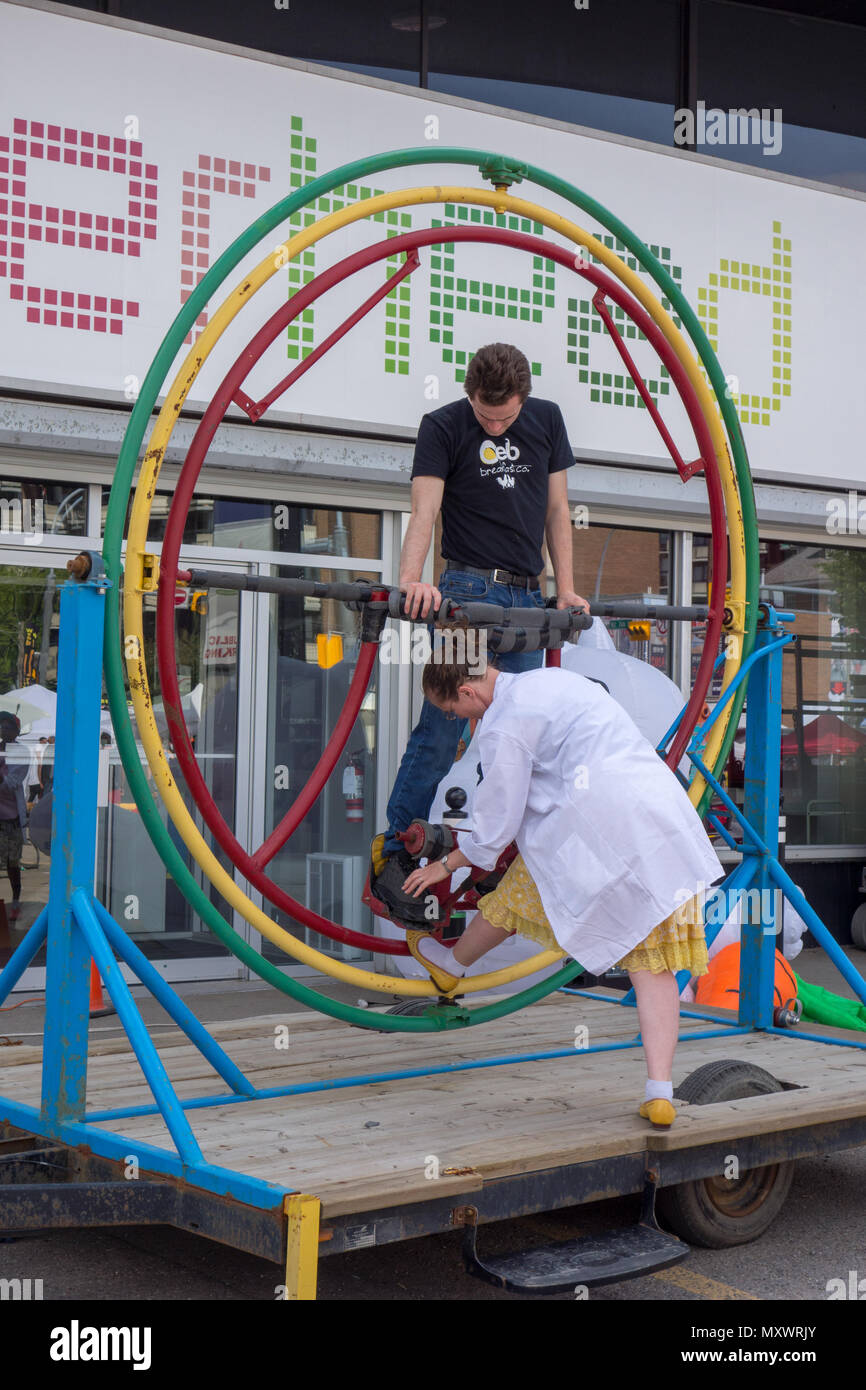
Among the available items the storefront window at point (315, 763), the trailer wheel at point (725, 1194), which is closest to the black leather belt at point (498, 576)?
the trailer wheel at point (725, 1194)

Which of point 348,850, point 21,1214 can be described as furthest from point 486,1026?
point 348,850

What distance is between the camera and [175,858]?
4258 mm

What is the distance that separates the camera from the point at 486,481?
514 cm

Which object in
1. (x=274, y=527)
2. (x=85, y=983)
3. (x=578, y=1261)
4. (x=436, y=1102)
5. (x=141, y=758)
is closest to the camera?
(x=578, y=1261)

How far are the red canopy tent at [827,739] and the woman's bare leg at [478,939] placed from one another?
6040 millimetres

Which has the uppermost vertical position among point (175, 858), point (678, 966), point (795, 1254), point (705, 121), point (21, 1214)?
point (705, 121)

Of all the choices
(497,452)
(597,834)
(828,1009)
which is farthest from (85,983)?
(828,1009)

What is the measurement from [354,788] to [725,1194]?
4468mm

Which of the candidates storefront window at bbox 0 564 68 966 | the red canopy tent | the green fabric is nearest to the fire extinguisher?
storefront window at bbox 0 564 68 966

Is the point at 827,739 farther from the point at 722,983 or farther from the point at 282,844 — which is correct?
the point at 282,844

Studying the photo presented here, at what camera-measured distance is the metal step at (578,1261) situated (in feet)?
10.9

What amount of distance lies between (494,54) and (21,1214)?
768cm

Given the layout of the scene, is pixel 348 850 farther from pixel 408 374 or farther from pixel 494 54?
pixel 494 54

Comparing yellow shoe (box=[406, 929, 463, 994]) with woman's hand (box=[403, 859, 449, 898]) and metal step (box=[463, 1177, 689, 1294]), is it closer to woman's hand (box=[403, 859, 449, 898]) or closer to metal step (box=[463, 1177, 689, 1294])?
woman's hand (box=[403, 859, 449, 898])
